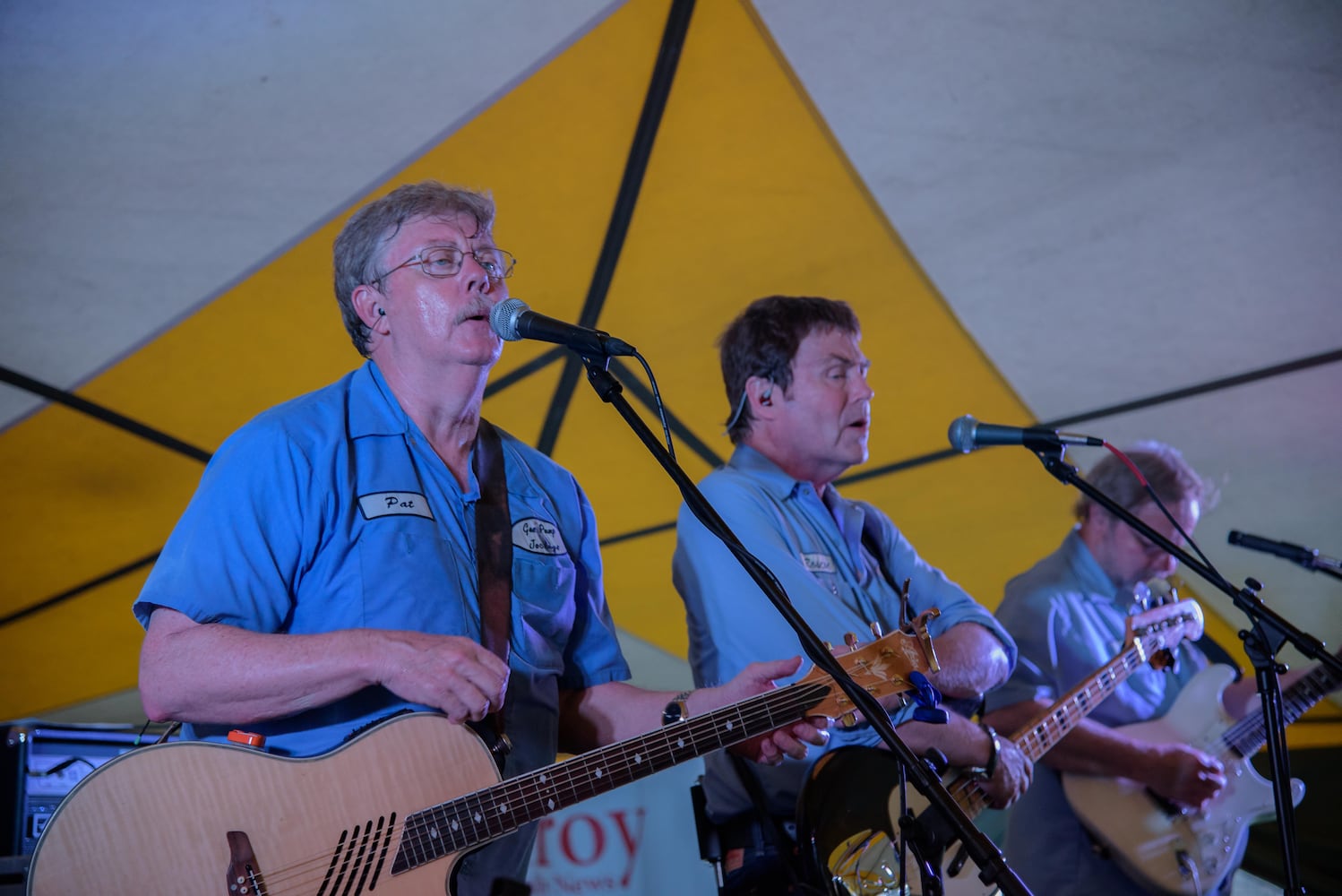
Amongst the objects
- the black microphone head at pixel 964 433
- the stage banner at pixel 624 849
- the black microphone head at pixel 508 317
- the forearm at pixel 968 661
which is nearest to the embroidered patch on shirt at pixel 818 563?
the forearm at pixel 968 661

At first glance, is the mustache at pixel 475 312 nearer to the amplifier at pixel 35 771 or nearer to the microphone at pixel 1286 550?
the amplifier at pixel 35 771

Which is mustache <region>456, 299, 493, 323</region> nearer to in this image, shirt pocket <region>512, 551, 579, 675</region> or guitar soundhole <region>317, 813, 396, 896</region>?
shirt pocket <region>512, 551, 579, 675</region>

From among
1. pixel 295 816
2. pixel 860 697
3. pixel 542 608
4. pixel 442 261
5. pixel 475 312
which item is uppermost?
pixel 442 261

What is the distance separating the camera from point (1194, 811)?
4.31m

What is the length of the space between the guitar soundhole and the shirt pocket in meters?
0.60

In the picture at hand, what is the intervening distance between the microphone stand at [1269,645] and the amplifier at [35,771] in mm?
2976

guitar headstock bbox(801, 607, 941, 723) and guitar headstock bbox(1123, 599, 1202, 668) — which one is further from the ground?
guitar headstock bbox(1123, 599, 1202, 668)

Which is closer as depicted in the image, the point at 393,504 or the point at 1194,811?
the point at 393,504

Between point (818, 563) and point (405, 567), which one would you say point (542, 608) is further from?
point (818, 563)

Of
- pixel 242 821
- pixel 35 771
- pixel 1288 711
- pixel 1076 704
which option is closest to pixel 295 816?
pixel 242 821

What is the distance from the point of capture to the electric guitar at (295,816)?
6.39ft

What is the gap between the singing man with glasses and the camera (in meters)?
2.11

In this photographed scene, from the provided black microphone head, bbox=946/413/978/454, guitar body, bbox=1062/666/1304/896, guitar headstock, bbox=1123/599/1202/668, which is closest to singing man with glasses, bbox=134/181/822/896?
black microphone head, bbox=946/413/978/454

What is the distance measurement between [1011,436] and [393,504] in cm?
170
